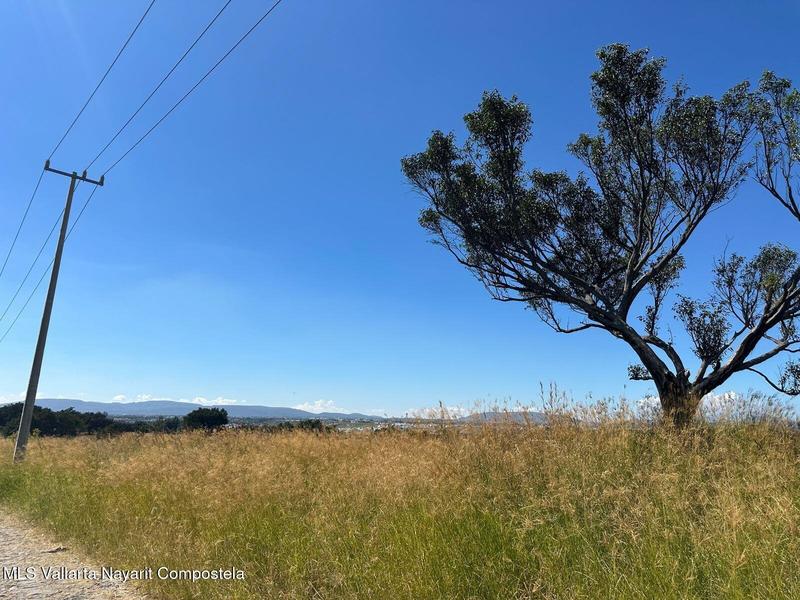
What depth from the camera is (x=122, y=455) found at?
12.4m

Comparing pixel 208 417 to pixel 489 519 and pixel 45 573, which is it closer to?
pixel 45 573

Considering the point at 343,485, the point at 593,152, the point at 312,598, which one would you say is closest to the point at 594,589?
the point at 312,598

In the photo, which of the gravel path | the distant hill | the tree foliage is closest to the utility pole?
the gravel path

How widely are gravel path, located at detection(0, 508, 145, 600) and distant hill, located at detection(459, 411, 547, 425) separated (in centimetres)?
457

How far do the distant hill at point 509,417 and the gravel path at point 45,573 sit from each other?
180 inches

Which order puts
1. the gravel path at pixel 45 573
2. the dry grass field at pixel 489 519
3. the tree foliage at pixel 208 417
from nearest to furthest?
1. the dry grass field at pixel 489 519
2. the gravel path at pixel 45 573
3. the tree foliage at pixel 208 417

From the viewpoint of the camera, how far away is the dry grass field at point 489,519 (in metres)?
3.36

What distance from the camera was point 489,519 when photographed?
443 centimetres

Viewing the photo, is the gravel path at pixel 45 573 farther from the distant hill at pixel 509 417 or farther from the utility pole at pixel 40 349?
the utility pole at pixel 40 349

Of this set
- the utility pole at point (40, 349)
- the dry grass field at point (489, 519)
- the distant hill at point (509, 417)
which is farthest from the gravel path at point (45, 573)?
the utility pole at point (40, 349)

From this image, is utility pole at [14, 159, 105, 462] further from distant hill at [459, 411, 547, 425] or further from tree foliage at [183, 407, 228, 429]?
tree foliage at [183, 407, 228, 429]

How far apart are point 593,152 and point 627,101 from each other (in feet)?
8.19

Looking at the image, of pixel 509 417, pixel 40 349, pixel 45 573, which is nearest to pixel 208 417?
pixel 40 349

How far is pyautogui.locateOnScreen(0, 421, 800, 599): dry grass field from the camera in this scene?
3.36 m
